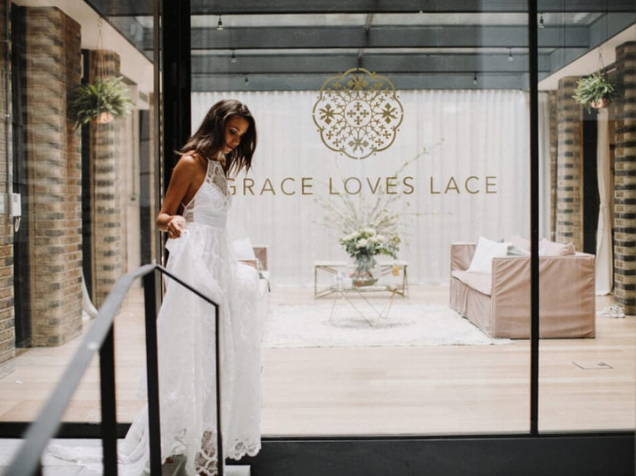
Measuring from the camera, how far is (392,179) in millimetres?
3346

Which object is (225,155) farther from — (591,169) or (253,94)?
(591,169)

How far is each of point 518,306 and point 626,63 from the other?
4.57ft

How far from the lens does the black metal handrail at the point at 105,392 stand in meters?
0.76

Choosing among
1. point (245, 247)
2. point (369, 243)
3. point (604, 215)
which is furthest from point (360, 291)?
point (604, 215)

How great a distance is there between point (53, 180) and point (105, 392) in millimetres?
2376

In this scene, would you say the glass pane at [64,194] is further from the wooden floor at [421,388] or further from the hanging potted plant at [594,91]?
the hanging potted plant at [594,91]

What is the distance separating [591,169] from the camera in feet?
11.0

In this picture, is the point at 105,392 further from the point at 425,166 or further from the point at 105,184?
the point at 425,166

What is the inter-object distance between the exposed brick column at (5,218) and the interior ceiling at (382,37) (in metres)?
0.58

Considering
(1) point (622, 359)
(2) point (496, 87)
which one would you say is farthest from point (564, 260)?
(2) point (496, 87)

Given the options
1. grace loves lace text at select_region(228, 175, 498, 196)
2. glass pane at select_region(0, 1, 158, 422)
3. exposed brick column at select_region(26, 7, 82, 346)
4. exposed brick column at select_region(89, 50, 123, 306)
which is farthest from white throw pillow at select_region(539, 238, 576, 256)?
exposed brick column at select_region(26, 7, 82, 346)

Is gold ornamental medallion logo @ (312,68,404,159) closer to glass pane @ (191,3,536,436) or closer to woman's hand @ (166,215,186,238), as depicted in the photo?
glass pane @ (191,3,536,436)

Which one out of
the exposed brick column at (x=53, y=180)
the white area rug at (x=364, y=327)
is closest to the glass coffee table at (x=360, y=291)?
the white area rug at (x=364, y=327)

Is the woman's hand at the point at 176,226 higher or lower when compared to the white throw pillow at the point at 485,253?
higher
